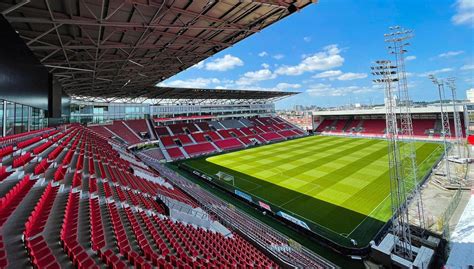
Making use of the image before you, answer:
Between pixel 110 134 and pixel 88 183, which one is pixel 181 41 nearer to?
pixel 88 183

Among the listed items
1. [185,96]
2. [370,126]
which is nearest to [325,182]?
[185,96]

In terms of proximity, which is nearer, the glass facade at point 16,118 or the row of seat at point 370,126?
the glass facade at point 16,118

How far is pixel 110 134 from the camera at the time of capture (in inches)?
1201

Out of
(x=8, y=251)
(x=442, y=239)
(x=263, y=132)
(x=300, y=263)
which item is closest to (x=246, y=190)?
(x=300, y=263)

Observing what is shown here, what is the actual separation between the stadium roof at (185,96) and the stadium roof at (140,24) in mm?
16901

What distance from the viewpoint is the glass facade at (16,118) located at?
327 inches

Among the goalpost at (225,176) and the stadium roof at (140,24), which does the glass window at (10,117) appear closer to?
the stadium roof at (140,24)

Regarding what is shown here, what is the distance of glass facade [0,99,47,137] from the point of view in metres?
8.29

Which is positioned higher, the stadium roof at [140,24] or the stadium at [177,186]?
the stadium roof at [140,24]

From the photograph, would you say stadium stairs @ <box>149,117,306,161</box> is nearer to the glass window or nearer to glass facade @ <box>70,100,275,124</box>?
glass facade @ <box>70,100,275,124</box>

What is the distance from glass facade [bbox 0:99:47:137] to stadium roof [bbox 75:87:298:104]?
16549mm

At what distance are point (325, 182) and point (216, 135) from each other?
23921mm

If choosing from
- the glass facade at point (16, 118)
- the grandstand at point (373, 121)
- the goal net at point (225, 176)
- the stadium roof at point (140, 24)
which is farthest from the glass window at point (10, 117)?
the grandstand at point (373, 121)

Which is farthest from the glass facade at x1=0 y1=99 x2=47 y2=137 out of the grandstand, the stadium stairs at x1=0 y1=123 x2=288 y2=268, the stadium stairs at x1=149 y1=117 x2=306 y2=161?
the grandstand
